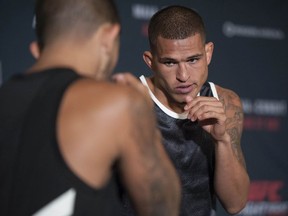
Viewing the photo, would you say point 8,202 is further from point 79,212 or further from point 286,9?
point 286,9

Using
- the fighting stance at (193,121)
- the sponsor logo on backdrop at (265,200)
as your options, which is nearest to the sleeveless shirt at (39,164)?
the fighting stance at (193,121)

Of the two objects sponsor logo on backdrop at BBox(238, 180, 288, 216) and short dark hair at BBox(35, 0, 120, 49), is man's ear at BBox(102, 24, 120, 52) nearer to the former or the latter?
short dark hair at BBox(35, 0, 120, 49)

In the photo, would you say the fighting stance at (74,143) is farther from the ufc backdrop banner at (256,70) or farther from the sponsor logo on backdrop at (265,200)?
the sponsor logo on backdrop at (265,200)

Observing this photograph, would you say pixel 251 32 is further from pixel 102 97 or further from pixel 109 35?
pixel 102 97

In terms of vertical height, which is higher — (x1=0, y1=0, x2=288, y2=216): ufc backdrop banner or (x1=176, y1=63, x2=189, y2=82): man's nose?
(x1=176, y1=63, x2=189, y2=82): man's nose

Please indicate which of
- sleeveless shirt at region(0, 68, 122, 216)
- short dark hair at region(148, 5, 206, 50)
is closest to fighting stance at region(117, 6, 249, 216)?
short dark hair at region(148, 5, 206, 50)

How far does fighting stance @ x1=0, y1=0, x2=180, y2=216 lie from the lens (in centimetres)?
87

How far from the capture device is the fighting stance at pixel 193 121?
1.54 metres

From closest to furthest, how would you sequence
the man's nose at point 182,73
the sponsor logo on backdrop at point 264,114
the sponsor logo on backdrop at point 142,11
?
the man's nose at point 182,73 → the sponsor logo on backdrop at point 142,11 → the sponsor logo on backdrop at point 264,114

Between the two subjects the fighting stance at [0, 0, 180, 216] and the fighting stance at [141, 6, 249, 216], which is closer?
the fighting stance at [0, 0, 180, 216]

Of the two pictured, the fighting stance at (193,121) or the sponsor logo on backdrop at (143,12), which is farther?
the sponsor logo on backdrop at (143,12)

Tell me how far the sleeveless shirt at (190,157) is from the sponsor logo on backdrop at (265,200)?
137cm

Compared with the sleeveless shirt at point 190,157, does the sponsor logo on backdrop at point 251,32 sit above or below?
below

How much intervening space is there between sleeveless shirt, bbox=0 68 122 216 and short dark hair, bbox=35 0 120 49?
4.3 inches
